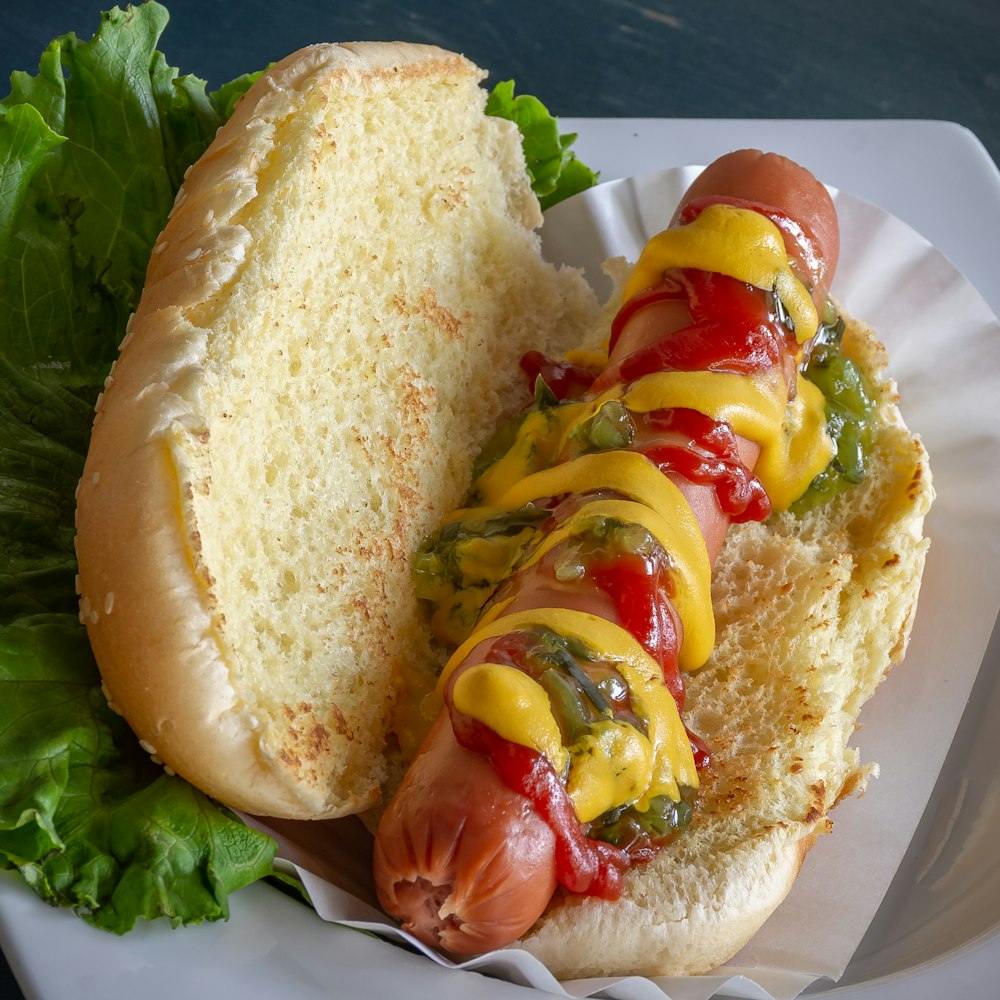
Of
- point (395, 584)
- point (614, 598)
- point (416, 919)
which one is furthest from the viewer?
point (395, 584)

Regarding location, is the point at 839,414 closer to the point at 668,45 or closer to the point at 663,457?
the point at 663,457

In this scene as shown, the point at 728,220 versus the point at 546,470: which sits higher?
the point at 728,220

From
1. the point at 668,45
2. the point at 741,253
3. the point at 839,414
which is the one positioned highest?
the point at 741,253

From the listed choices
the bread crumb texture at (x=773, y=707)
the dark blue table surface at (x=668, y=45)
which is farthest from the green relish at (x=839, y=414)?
the dark blue table surface at (x=668, y=45)

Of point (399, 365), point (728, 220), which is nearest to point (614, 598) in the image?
point (399, 365)

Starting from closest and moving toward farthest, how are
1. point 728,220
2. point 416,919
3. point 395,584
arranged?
point 416,919, point 395,584, point 728,220

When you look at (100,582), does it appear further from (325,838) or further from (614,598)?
(614,598)

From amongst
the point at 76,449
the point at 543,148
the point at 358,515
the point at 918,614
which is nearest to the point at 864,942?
the point at 918,614
